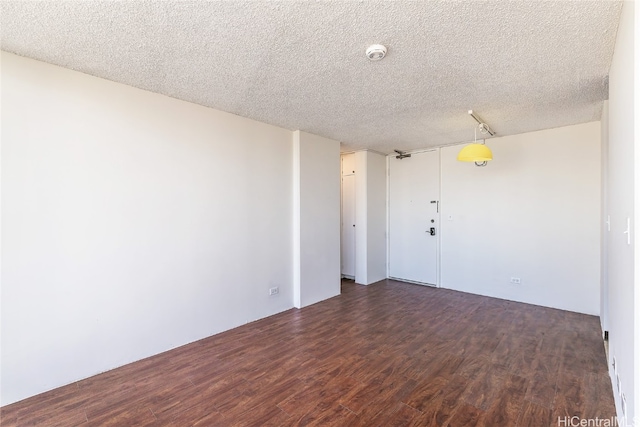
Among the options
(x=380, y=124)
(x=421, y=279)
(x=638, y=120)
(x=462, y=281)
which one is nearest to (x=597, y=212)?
(x=462, y=281)

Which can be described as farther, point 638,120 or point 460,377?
point 460,377

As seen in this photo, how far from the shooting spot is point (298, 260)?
4.16 metres

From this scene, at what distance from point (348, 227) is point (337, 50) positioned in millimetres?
4198

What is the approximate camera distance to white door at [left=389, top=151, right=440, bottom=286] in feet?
17.5

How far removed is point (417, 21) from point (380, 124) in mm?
2152

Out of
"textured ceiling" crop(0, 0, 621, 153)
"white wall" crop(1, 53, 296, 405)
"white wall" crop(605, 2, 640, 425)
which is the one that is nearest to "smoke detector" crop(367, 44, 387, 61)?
"textured ceiling" crop(0, 0, 621, 153)

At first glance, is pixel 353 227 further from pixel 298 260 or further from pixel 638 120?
pixel 638 120

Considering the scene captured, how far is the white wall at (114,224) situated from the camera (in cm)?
216

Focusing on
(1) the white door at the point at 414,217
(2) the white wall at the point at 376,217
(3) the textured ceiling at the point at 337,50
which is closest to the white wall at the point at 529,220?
(1) the white door at the point at 414,217

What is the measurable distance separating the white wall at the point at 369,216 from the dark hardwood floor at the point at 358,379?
6.25 ft

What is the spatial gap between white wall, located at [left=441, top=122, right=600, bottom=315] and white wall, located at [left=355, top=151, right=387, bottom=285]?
3.95 ft

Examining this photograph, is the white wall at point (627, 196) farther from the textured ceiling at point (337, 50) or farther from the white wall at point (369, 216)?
the white wall at point (369, 216)

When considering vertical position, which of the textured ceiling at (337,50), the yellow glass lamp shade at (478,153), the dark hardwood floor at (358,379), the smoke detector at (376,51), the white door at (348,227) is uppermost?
the textured ceiling at (337,50)

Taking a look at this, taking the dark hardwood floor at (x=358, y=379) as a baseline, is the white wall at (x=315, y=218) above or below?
above
